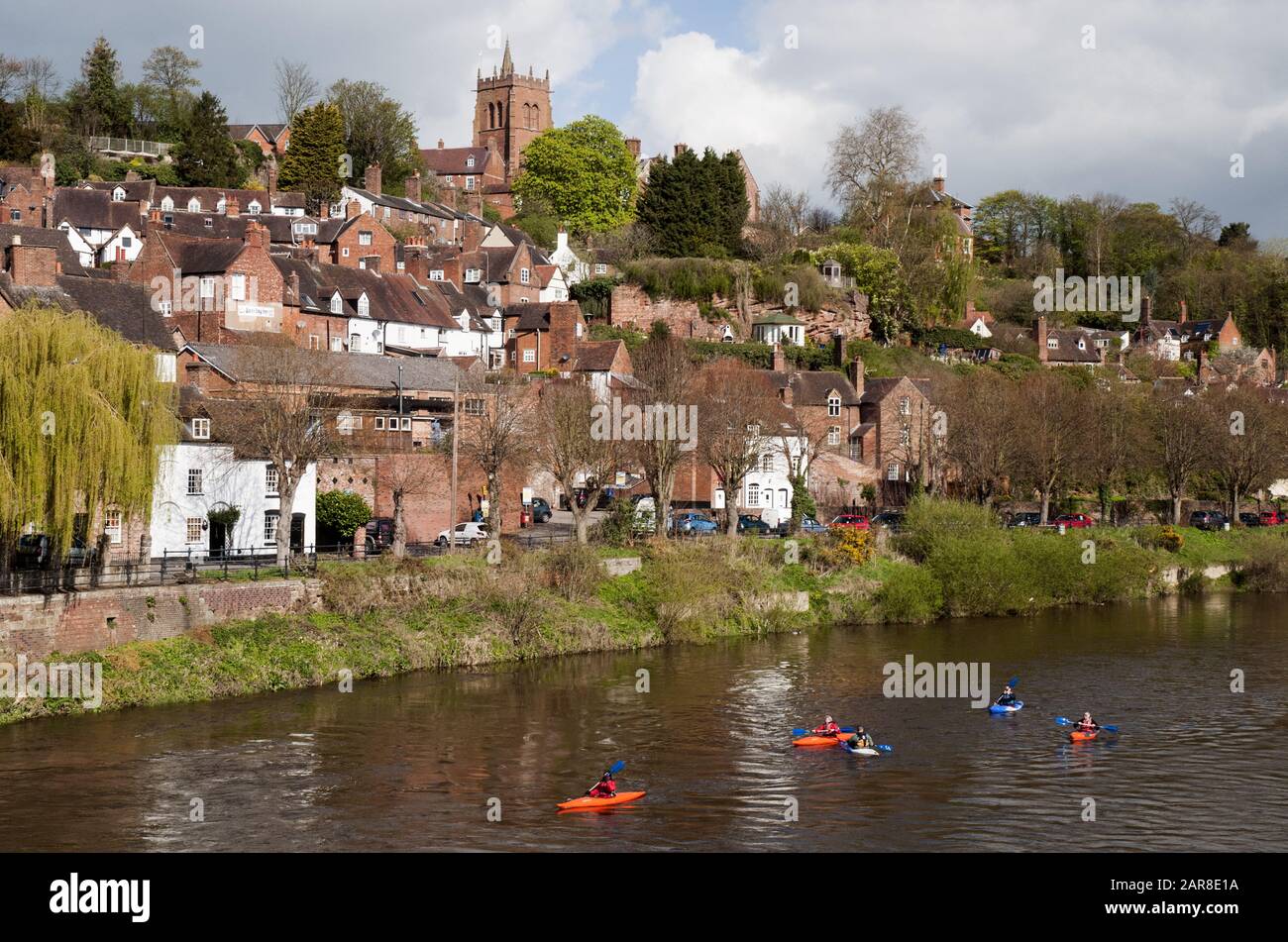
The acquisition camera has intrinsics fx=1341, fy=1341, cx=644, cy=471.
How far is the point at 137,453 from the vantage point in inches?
1364

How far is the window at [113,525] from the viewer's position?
35.0m

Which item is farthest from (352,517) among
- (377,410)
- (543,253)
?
(543,253)

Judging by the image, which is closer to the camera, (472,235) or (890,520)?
(890,520)

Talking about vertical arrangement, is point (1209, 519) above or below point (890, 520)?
below

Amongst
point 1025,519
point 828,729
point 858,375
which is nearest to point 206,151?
point 858,375

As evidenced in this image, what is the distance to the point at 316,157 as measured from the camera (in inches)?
3900

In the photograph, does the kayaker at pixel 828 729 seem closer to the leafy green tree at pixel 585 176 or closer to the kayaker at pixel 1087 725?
the kayaker at pixel 1087 725

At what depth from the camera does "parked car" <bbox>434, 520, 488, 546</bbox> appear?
47.8 metres

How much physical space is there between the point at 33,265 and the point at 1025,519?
45469 millimetres

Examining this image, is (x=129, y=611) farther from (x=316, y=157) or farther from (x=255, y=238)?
(x=316, y=157)

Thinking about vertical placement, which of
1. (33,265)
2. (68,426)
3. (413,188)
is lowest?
(68,426)

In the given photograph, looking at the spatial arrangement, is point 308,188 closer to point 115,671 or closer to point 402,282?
point 402,282

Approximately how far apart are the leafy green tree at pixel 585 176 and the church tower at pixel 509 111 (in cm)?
1848
